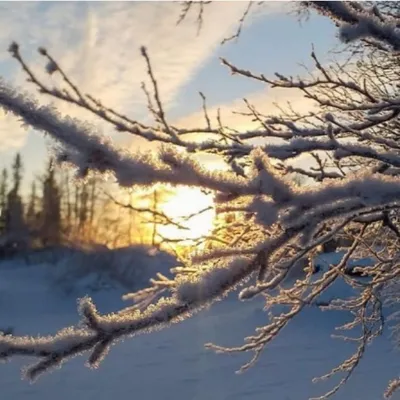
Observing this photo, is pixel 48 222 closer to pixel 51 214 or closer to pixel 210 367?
pixel 51 214

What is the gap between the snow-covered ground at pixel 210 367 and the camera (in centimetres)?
936

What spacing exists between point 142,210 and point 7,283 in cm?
1927

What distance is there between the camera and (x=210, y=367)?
10.9 meters

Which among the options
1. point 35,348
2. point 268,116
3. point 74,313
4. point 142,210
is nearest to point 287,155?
point 142,210

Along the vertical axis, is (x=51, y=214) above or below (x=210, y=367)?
above

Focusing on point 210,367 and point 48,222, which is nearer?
point 210,367

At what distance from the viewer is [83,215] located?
3803cm

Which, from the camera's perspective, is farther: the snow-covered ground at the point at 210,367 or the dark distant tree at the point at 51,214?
the dark distant tree at the point at 51,214

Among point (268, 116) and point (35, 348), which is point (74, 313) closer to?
point (268, 116)

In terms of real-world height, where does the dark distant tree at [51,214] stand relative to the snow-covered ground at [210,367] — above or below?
above

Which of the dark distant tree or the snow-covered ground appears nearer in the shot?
the snow-covered ground

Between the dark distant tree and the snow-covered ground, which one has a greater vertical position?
the dark distant tree

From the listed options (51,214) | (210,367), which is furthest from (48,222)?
(210,367)

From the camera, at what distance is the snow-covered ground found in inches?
368
